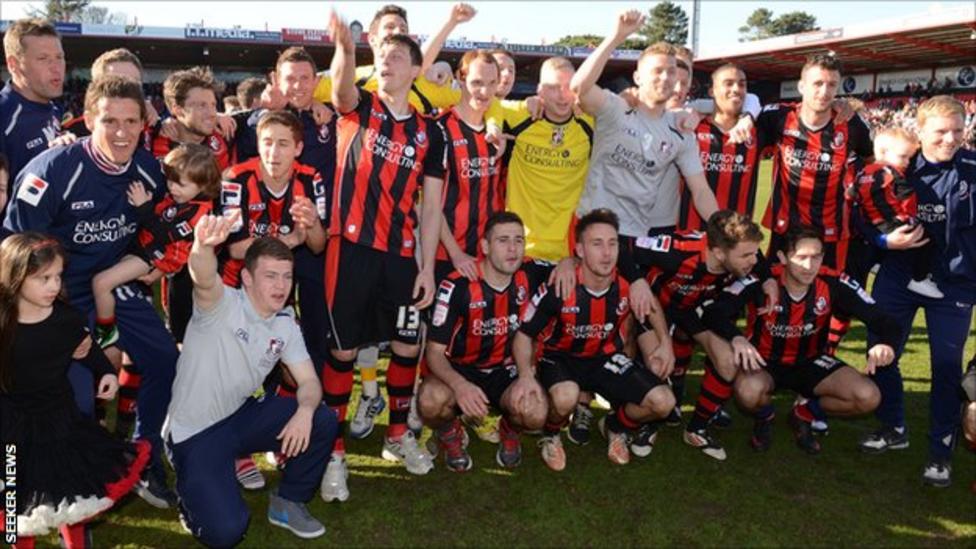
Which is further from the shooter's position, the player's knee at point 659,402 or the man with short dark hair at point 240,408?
the player's knee at point 659,402

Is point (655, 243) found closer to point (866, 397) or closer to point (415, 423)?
point (866, 397)

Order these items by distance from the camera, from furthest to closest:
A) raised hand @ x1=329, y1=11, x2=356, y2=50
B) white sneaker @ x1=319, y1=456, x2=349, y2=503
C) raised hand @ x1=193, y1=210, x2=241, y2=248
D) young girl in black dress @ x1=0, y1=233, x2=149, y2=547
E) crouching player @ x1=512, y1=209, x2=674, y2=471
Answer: crouching player @ x1=512, y1=209, x2=674, y2=471 < white sneaker @ x1=319, y1=456, x2=349, y2=503 < raised hand @ x1=329, y1=11, x2=356, y2=50 < raised hand @ x1=193, y1=210, x2=241, y2=248 < young girl in black dress @ x1=0, y1=233, x2=149, y2=547

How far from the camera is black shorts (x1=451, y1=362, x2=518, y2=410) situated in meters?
4.45

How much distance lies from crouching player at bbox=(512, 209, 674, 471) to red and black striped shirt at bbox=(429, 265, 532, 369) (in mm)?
126

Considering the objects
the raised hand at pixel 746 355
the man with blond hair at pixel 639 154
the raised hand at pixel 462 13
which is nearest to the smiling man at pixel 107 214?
the raised hand at pixel 462 13

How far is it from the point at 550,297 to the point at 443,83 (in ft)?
7.90

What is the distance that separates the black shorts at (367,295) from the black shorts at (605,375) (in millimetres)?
889

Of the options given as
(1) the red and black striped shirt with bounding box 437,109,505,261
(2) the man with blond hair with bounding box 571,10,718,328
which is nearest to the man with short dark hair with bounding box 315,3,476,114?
(1) the red and black striped shirt with bounding box 437,109,505,261

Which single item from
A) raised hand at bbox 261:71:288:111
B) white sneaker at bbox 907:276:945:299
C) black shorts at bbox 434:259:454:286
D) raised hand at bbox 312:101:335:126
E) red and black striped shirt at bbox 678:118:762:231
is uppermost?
raised hand at bbox 261:71:288:111

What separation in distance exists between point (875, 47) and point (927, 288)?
125 feet

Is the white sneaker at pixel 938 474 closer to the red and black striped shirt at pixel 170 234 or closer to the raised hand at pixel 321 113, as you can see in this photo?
the raised hand at pixel 321 113

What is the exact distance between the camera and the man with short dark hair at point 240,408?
11.1 ft

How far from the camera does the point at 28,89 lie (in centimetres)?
428

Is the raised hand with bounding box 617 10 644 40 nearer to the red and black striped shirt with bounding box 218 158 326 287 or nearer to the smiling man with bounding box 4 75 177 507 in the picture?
the red and black striped shirt with bounding box 218 158 326 287
